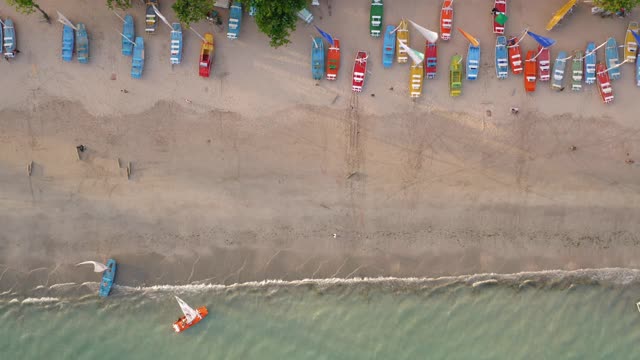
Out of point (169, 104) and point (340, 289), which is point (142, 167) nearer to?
point (169, 104)

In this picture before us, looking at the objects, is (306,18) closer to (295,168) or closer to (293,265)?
(295,168)

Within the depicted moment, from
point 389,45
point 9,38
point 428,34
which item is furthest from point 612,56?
point 9,38

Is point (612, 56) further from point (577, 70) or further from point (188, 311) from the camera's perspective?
point (188, 311)

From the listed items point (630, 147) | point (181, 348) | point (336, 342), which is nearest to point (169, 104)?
point (181, 348)

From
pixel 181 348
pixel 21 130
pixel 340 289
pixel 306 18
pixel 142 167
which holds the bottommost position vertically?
pixel 181 348

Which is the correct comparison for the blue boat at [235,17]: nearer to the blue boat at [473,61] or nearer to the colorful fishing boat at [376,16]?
the colorful fishing boat at [376,16]

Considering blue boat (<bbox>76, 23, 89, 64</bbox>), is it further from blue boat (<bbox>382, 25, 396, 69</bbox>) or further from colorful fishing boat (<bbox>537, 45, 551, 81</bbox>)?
colorful fishing boat (<bbox>537, 45, 551, 81</bbox>)

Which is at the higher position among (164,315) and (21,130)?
(21,130)

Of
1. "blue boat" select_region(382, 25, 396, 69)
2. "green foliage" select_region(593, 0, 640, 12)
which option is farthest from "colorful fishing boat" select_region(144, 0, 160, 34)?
"green foliage" select_region(593, 0, 640, 12)
